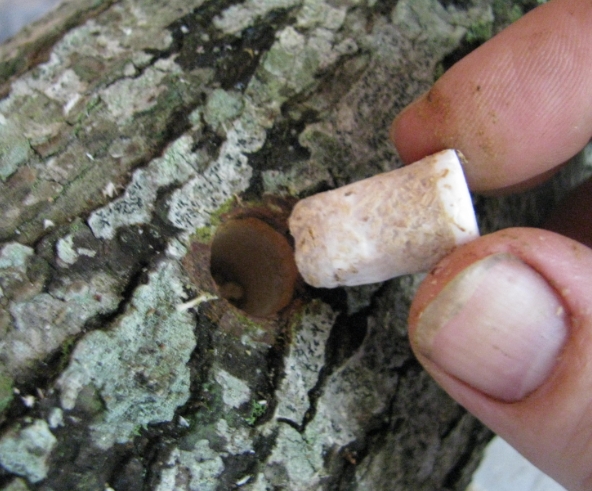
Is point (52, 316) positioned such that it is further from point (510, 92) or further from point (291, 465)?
point (510, 92)

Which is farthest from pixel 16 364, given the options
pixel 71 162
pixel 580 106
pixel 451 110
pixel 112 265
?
pixel 580 106

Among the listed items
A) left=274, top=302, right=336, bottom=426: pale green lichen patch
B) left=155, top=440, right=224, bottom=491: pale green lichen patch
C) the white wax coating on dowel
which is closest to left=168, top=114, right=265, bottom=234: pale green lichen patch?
the white wax coating on dowel

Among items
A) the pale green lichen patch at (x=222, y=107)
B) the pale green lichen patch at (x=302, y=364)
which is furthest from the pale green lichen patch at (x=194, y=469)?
the pale green lichen patch at (x=222, y=107)

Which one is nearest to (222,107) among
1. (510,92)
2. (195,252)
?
(195,252)

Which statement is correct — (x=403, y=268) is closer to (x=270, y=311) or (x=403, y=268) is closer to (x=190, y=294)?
(x=270, y=311)

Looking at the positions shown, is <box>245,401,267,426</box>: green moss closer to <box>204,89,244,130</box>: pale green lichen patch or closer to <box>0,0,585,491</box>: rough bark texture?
<box>0,0,585,491</box>: rough bark texture

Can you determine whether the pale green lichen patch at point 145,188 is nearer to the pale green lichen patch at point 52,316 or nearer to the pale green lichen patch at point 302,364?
the pale green lichen patch at point 52,316

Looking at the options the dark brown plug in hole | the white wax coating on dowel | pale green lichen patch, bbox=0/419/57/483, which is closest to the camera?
pale green lichen patch, bbox=0/419/57/483
